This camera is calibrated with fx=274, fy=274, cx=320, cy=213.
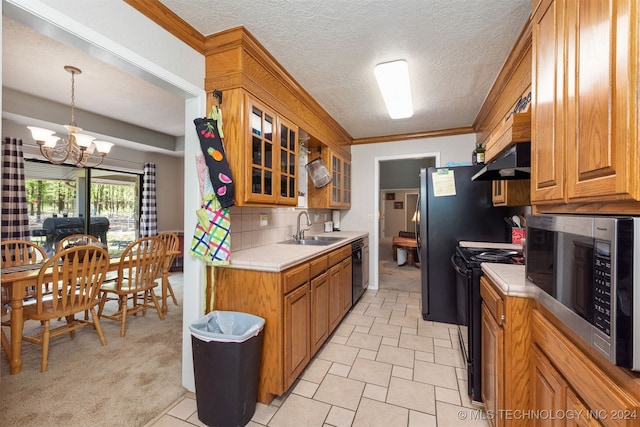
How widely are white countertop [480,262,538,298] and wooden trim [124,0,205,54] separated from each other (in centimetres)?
230

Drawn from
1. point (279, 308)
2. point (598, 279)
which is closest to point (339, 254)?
point (279, 308)

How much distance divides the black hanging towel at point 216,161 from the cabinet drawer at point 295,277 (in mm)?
594

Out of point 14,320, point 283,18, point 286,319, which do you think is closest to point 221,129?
point 283,18

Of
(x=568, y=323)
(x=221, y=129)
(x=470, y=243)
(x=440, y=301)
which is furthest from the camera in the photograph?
(x=440, y=301)

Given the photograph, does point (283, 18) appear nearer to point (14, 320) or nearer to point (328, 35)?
point (328, 35)

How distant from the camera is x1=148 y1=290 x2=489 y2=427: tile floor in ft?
5.36

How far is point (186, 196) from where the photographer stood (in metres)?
1.88

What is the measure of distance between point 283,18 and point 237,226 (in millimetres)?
1515

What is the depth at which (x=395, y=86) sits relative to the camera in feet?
8.09

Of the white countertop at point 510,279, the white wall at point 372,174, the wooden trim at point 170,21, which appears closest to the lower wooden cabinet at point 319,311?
the white countertop at point 510,279

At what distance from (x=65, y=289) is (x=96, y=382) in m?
0.79

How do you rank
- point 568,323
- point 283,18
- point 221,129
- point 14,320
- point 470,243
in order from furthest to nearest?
point 470,243 < point 14,320 < point 221,129 < point 283,18 < point 568,323

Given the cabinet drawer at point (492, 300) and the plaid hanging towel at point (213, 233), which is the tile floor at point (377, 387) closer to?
the cabinet drawer at point (492, 300)

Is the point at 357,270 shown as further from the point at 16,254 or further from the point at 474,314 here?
the point at 16,254
